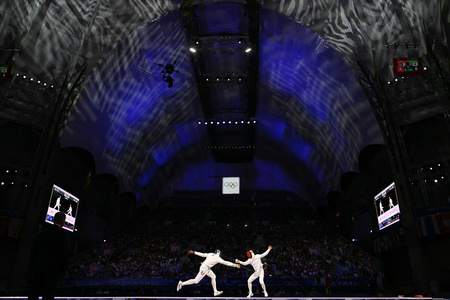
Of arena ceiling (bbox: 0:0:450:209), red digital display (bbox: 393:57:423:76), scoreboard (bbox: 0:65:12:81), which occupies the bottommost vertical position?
scoreboard (bbox: 0:65:12:81)

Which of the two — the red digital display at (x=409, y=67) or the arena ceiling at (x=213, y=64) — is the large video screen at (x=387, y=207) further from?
the red digital display at (x=409, y=67)

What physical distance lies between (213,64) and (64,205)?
1869 cm

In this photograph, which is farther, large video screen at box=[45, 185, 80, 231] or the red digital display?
large video screen at box=[45, 185, 80, 231]

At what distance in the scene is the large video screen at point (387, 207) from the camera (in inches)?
987

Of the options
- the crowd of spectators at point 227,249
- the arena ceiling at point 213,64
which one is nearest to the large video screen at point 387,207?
the arena ceiling at point 213,64

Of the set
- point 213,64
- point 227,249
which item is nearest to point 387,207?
point 227,249

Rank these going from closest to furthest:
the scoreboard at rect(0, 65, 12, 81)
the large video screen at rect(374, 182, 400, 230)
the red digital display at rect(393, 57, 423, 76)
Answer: the scoreboard at rect(0, 65, 12, 81), the red digital display at rect(393, 57, 423, 76), the large video screen at rect(374, 182, 400, 230)

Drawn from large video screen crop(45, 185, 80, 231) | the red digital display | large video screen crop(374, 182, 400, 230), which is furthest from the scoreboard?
large video screen crop(374, 182, 400, 230)

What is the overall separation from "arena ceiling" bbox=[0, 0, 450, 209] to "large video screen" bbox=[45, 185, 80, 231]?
12.9ft

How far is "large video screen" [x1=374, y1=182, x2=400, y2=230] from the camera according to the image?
25081 mm

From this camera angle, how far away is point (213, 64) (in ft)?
106

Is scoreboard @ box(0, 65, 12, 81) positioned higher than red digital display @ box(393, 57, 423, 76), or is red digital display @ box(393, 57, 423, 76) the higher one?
red digital display @ box(393, 57, 423, 76)

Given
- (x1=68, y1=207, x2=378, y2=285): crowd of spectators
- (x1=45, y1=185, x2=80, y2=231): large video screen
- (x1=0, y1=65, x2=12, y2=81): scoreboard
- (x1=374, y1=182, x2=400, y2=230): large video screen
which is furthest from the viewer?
(x1=68, y1=207, x2=378, y2=285): crowd of spectators

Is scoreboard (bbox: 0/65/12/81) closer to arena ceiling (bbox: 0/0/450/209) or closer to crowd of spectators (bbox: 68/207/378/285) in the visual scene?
arena ceiling (bbox: 0/0/450/209)
